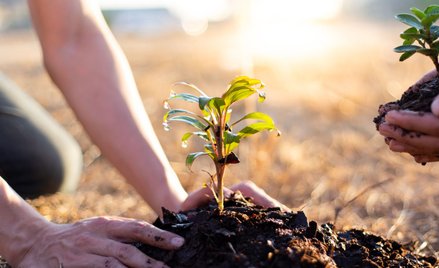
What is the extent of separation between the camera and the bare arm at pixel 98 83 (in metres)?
2.02

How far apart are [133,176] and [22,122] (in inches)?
51.1


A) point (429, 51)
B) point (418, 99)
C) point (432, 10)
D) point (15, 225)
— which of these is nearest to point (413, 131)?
point (418, 99)

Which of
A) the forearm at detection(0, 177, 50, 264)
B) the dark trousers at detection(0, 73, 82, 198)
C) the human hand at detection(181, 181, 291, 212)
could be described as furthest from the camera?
the dark trousers at detection(0, 73, 82, 198)

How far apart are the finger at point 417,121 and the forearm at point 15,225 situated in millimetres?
922

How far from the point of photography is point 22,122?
10.2 feet

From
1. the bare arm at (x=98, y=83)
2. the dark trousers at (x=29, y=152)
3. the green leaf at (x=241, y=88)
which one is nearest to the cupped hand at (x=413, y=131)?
the green leaf at (x=241, y=88)

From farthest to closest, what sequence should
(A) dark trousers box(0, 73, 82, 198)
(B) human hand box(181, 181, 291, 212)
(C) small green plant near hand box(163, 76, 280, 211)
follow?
(A) dark trousers box(0, 73, 82, 198), (B) human hand box(181, 181, 291, 212), (C) small green plant near hand box(163, 76, 280, 211)

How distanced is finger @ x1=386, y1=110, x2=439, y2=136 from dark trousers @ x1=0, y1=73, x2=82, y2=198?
2.13m

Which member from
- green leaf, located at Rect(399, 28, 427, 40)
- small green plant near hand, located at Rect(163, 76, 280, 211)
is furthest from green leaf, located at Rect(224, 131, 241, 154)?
green leaf, located at Rect(399, 28, 427, 40)

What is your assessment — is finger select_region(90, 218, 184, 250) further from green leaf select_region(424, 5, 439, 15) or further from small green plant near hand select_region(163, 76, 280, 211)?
green leaf select_region(424, 5, 439, 15)

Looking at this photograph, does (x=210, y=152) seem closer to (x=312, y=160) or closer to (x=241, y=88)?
(x=241, y=88)

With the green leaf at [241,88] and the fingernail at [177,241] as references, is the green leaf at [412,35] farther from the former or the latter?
the fingernail at [177,241]

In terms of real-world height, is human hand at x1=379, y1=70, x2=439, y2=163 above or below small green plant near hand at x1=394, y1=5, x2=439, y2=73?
below

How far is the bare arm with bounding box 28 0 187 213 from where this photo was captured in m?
2.02
